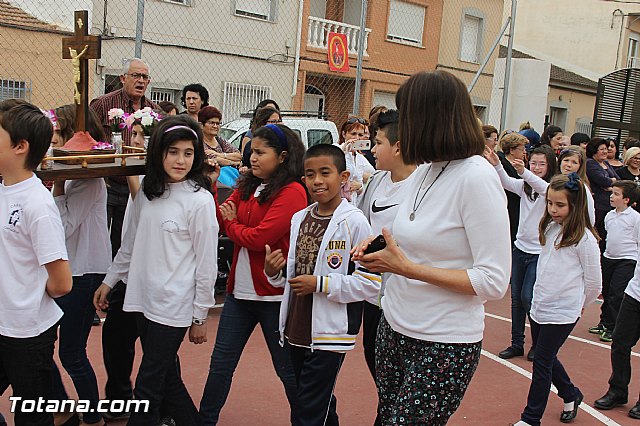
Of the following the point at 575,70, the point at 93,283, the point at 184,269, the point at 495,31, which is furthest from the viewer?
the point at 575,70

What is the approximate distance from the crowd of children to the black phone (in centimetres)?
2

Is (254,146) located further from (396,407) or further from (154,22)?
(154,22)

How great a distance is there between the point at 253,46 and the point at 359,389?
12056 millimetres

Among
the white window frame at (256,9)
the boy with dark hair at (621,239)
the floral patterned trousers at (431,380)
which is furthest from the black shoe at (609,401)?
the white window frame at (256,9)

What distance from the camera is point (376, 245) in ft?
9.52

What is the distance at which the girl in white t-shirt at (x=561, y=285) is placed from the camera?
4.90 m

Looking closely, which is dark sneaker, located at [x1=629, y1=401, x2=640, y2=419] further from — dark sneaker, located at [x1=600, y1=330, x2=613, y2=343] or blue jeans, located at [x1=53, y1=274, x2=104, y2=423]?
blue jeans, located at [x1=53, y1=274, x2=104, y2=423]

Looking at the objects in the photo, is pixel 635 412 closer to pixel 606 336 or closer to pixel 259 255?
pixel 606 336

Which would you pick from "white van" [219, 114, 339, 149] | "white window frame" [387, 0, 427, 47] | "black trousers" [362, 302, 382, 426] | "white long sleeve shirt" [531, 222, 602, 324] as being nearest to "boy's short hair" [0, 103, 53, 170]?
"black trousers" [362, 302, 382, 426]

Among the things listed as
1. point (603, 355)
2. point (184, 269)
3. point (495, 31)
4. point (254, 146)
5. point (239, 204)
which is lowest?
point (603, 355)

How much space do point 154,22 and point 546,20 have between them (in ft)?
71.1

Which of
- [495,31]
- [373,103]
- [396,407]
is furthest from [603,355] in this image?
[495,31]

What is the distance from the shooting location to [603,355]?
7.12 metres

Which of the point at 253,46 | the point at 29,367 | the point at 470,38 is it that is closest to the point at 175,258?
the point at 29,367
